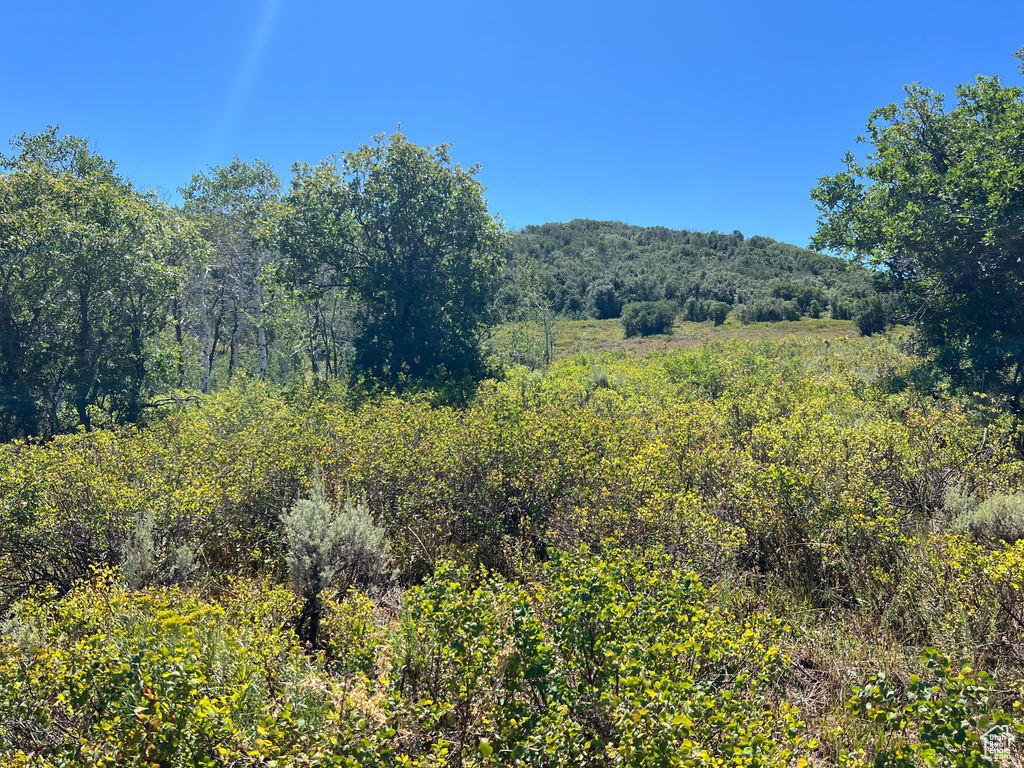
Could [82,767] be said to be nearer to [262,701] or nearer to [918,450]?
[262,701]

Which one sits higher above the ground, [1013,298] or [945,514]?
[1013,298]

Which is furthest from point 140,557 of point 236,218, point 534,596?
point 236,218

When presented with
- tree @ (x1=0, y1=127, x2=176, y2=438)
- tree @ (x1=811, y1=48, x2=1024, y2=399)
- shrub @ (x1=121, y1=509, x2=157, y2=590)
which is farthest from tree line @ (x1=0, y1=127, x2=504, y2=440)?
tree @ (x1=811, y1=48, x2=1024, y2=399)

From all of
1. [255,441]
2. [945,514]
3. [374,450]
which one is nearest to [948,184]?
[945,514]

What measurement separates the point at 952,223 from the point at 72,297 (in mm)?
19873

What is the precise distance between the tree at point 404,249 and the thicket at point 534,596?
7.47 metres

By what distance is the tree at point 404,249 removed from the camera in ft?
49.1

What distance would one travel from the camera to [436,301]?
15742mm


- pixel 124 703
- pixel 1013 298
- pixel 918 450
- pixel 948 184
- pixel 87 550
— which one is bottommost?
pixel 87 550

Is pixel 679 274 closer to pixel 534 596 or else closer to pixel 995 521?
pixel 995 521

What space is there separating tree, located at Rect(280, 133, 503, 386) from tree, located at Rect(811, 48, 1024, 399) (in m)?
10.0

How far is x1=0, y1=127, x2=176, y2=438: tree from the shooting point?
36.8 ft

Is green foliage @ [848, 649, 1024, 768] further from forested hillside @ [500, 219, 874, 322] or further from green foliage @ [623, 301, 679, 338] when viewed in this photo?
green foliage @ [623, 301, 679, 338]

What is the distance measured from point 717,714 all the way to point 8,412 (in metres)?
16.7
